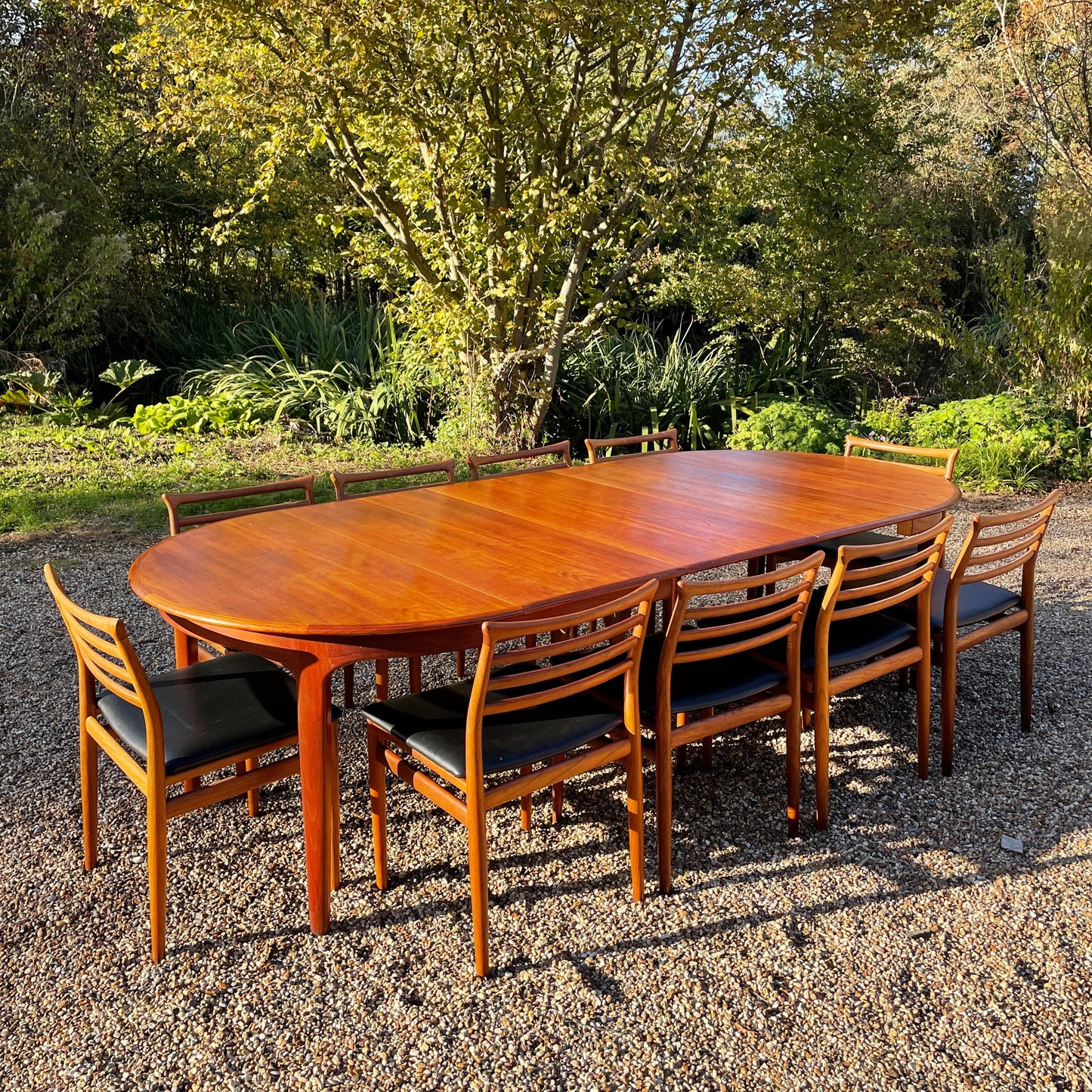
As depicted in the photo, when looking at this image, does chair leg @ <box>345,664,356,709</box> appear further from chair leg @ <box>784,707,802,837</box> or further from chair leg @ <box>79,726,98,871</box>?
chair leg @ <box>784,707,802,837</box>

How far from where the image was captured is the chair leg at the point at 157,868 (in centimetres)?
219

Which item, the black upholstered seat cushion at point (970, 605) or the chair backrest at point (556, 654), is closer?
the chair backrest at point (556, 654)

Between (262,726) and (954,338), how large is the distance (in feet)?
24.9

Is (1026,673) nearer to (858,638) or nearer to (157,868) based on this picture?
(858,638)

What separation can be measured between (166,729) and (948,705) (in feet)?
7.64

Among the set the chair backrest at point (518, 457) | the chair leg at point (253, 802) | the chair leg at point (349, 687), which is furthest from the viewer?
the chair backrest at point (518, 457)

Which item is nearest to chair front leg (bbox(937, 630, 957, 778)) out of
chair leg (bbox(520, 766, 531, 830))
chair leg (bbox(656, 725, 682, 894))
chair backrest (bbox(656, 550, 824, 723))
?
chair backrest (bbox(656, 550, 824, 723))

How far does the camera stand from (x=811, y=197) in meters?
8.38

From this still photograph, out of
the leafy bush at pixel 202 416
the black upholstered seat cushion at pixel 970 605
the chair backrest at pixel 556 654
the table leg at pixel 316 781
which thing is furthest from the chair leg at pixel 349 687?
the leafy bush at pixel 202 416

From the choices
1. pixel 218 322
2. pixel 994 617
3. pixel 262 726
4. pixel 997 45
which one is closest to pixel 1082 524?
pixel 994 617

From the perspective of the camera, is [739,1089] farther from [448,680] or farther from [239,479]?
[239,479]

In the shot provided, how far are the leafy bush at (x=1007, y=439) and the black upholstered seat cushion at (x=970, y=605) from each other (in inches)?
158

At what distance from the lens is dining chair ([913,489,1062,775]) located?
3.03 meters

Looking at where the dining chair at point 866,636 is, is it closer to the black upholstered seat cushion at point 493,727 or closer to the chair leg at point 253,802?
the black upholstered seat cushion at point 493,727
